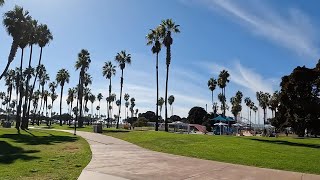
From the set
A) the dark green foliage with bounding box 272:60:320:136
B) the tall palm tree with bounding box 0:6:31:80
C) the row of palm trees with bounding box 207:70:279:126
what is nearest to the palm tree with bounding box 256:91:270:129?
the row of palm trees with bounding box 207:70:279:126

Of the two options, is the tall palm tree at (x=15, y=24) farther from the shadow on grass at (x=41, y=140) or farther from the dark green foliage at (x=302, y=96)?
the dark green foliage at (x=302, y=96)

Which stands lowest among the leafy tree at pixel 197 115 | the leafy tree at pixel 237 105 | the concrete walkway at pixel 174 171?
the concrete walkway at pixel 174 171

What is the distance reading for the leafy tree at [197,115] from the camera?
124 m

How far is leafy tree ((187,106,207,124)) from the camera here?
124125 millimetres

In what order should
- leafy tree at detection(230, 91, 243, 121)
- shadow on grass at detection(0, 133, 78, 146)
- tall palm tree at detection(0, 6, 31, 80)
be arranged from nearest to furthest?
shadow on grass at detection(0, 133, 78, 146)
tall palm tree at detection(0, 6, 31, 80)
leafy tree at detection(230, 91, 243, 121)

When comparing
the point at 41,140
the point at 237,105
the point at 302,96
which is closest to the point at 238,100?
the point at 237,105

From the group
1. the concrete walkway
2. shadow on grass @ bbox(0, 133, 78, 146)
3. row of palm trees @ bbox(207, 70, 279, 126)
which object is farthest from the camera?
row of palm trees @ bbox(207, 70, 279, 126)

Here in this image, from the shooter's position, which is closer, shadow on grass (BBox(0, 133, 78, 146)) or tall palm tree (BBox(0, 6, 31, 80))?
shadow on grass (BBox(0, 133, 78, 146))

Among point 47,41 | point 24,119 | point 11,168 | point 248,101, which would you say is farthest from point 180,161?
point 248,101

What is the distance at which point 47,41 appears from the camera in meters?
62.4

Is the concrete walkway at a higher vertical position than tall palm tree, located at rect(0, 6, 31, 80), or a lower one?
lower

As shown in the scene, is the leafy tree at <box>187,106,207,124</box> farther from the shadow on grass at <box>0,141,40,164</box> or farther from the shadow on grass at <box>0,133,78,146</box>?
the shadow on grass at <box>0,141,40,164</box>

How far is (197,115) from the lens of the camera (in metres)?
126

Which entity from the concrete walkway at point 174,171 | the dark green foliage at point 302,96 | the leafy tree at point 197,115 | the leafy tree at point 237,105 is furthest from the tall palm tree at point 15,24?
the leafy tree at point 237,105
